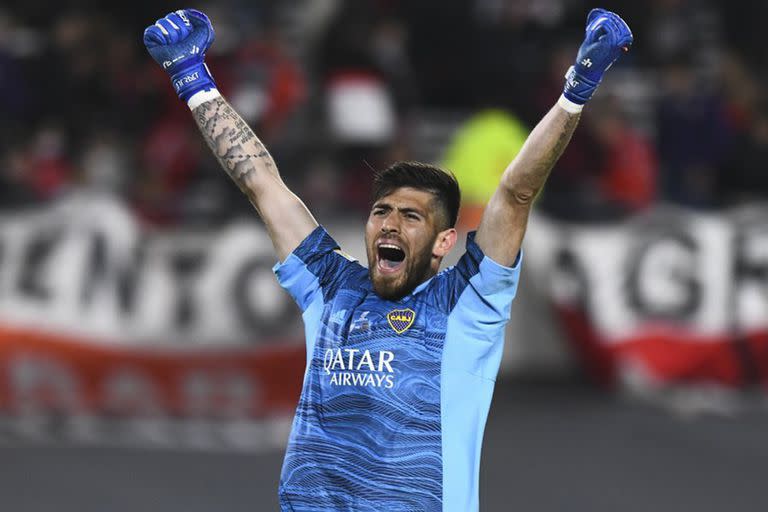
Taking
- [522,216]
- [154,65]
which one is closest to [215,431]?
[154,65]

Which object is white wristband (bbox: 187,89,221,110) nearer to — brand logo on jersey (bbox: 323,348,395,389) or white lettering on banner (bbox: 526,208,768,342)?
brand logo on jersey (bbox: 323,348,395,389)

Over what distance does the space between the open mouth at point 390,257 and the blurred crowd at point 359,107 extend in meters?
6.15

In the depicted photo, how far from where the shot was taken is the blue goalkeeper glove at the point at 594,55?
476cm

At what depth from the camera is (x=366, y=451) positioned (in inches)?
186

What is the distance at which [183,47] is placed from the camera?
17.4ft

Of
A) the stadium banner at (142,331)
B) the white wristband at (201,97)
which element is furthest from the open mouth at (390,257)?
the stadium banner at (142,331)

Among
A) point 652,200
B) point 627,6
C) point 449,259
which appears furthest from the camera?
point 627,6

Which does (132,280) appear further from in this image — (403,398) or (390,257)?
(403,398)

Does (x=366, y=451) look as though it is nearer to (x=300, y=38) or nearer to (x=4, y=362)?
(x=4, y=362)

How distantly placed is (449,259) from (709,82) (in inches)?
171

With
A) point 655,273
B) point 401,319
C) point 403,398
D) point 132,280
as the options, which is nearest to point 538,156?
point 401,319

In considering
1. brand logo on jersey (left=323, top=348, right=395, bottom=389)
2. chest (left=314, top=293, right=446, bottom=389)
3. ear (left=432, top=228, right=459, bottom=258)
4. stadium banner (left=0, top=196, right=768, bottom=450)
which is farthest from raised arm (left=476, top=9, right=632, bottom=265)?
stadium banner (left=0, top=196, right=768, bottom=450)

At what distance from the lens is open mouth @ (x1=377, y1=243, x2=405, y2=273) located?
484 cm

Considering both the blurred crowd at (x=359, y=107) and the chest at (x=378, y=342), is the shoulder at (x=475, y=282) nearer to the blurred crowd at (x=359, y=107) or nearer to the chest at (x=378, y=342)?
the chest at (x=378, y=342)
